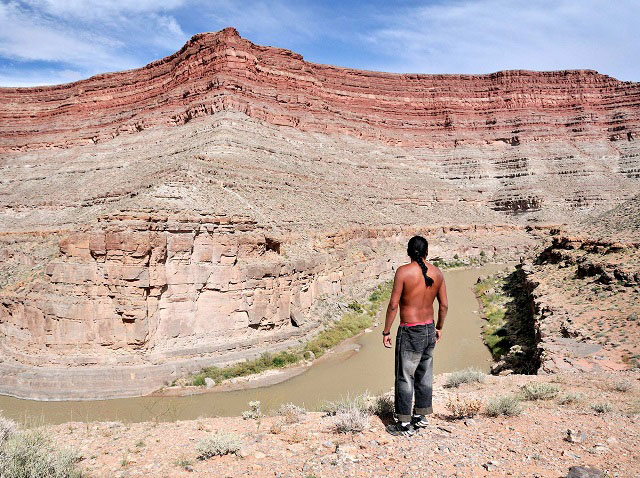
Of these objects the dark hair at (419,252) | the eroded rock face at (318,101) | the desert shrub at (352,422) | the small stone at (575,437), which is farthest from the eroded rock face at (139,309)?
the eroded rock face at (318,101)

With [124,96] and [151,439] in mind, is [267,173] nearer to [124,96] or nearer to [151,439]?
[151,439]

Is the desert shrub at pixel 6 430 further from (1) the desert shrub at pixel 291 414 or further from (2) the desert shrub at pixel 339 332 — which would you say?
(2) the desert shrub at pixel 339 332

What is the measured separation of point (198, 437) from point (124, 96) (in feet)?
180

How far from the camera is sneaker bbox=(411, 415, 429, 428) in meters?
4.73

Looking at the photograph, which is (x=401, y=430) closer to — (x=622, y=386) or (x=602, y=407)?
(x=602, y=407)

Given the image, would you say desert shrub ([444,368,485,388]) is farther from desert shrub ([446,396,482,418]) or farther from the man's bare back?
the man's bare back

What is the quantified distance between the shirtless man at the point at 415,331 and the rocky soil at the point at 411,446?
1.03 feet

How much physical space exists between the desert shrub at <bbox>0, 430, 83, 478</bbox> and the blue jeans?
332cm

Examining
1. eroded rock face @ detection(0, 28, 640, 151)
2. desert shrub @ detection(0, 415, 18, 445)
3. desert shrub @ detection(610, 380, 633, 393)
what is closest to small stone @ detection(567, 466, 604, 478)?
desert shrub @ detection(610, 380, 633, 393)

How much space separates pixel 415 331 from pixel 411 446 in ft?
3.79

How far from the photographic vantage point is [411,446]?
433 centimetres

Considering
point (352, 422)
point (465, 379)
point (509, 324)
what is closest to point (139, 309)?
point (465, 379)

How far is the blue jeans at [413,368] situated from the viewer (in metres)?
4.68

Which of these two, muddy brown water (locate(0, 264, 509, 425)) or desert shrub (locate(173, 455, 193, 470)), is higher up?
desert shrub (locate(173, 455, 193, 470))
